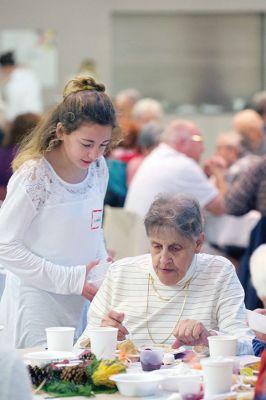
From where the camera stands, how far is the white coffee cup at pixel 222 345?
12.1 feet

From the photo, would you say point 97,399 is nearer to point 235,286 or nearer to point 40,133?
point 235,286

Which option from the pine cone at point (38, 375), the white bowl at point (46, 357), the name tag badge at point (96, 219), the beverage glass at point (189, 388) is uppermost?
the name tag badge at point (96, 219)

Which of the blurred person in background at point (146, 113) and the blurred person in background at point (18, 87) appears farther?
the blurred person in background at point (18, 87)

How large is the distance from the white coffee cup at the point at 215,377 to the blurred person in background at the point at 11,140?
3635 millimetres

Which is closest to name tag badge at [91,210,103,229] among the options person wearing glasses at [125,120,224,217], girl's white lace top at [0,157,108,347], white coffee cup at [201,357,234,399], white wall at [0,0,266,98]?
girl's white lace top at [0,157,108,347]

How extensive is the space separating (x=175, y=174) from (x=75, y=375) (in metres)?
4.34

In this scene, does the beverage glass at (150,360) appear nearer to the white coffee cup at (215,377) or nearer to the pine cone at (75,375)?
the pine cone at (75,375)

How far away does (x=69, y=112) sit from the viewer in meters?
4.54

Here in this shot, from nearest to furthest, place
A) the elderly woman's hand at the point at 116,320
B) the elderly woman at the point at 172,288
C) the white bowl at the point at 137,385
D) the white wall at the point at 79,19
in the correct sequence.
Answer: the white bowl at the point at 137,385
the elderly woman's hand at the point at 116,320
the elderly woman at the point at 172,288
the white wall at the point at 79,19

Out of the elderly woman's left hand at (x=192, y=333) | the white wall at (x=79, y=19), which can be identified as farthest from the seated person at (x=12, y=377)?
the white wall at (x=79, y=19)

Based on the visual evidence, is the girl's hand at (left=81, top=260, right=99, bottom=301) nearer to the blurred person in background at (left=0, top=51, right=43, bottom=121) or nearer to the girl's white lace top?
the girl's white lace top

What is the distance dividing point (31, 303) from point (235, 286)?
2.98 feet

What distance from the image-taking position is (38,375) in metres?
3.51

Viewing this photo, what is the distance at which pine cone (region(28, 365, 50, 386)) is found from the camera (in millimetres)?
3488
